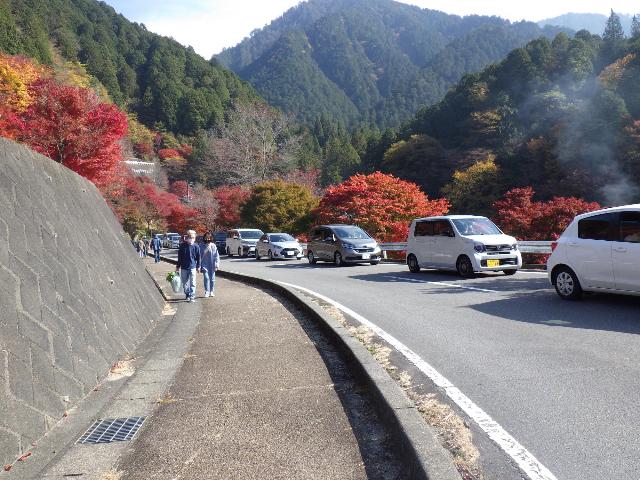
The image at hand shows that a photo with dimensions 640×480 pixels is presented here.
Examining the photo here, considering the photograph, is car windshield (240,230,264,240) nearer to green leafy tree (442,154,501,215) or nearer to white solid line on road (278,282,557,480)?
green leafy tree (442,154,501,215)

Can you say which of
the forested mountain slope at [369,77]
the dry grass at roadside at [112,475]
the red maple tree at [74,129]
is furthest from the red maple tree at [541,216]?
the forested mountain slope at [369,77]

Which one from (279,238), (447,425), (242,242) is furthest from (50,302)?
(242,242)

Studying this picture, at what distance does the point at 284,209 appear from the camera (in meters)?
39.0

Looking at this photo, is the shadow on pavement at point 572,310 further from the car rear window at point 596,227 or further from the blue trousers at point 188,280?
the blue trousers at point 188,280

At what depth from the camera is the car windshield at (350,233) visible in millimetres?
21328

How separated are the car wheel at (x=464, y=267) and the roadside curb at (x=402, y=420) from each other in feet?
27.0

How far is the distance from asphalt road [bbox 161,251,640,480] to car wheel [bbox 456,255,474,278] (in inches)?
91.4

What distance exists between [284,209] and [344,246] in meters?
18.8

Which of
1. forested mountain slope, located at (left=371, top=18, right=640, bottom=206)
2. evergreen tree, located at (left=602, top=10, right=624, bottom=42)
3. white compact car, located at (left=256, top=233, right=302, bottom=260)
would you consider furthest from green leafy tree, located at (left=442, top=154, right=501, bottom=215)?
evergreen tree, located at (left=602, top=10, right=624, bottom=42)

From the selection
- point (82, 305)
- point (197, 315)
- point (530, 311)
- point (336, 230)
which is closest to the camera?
point (82, 305)

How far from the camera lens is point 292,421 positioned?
404 cm

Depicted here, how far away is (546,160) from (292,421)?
4402 cm

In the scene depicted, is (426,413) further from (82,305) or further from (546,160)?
(546,160)

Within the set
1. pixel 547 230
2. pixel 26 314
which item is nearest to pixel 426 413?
pixel 26 314
